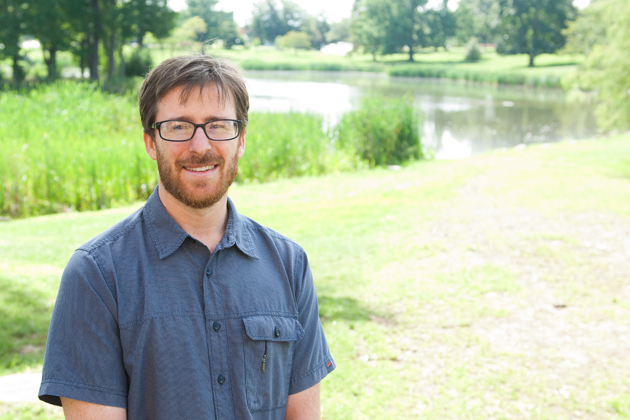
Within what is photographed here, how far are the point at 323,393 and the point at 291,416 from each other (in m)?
2.30

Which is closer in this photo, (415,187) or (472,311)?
(472,311)

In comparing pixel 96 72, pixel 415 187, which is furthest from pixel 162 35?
pixel 415 187

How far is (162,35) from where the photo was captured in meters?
36.8

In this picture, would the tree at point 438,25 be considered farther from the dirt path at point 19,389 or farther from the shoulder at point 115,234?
the shoulder at point 115,234

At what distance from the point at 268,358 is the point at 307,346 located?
199mm

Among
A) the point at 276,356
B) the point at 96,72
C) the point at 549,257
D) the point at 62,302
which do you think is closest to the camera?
the point at 62,302

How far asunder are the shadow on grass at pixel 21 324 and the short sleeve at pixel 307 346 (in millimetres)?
3000

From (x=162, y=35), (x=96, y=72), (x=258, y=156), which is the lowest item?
(x=258, y=156)

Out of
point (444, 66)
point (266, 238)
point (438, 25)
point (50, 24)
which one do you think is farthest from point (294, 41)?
point (266, 238)

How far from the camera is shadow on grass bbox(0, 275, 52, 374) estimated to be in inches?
168

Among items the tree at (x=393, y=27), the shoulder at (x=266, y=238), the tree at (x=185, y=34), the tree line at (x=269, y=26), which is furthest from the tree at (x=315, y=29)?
the shoulder at (x=266, y=238)

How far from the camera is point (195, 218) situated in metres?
1.91

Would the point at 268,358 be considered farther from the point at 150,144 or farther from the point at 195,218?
the point at 150,144

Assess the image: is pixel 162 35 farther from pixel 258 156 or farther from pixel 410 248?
pixel 410 248
